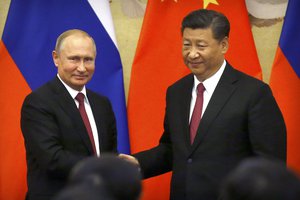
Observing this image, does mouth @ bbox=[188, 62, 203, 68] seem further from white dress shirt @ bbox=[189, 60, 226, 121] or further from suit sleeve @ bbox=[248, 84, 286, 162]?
suit sleeve @ bbox=[248, 84, 286, 162]

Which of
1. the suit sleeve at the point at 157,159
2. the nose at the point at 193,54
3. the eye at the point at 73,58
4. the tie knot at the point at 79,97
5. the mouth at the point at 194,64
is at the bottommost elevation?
the suit sleeve at the point at 157,159

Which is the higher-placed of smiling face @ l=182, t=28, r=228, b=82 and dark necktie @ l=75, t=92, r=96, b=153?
smiling face @ l=182, t=28, r=228, b=82

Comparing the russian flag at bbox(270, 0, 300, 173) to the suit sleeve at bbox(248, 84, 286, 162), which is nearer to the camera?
the suit sleeve at bbox(248, 84, 286, 162)

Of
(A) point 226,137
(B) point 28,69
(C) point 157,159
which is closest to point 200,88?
(A) point 226,137

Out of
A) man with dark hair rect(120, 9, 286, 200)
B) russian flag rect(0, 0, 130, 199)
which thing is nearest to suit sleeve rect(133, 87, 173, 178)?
man with dark hair rect(120, 9, 286, 200)

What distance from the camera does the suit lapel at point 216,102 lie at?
3.23 m

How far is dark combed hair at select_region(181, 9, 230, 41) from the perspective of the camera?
3.32 meters

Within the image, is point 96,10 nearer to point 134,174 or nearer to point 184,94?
point 184,94

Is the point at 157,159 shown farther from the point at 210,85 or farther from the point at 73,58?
the point at 73,58

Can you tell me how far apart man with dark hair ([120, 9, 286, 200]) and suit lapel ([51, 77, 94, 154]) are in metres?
0.43

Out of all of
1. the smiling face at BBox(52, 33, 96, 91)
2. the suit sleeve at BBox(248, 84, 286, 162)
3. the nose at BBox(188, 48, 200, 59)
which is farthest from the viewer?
the smiling face at BBox(52, 33, 96, 91)

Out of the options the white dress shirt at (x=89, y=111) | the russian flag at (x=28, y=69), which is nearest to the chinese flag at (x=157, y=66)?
the russian flag at (x=28, y=69)

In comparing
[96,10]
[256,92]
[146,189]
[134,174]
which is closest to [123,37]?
[96,10]

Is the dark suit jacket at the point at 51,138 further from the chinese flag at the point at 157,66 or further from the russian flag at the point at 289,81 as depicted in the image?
the russian flag at the point at 289,81
